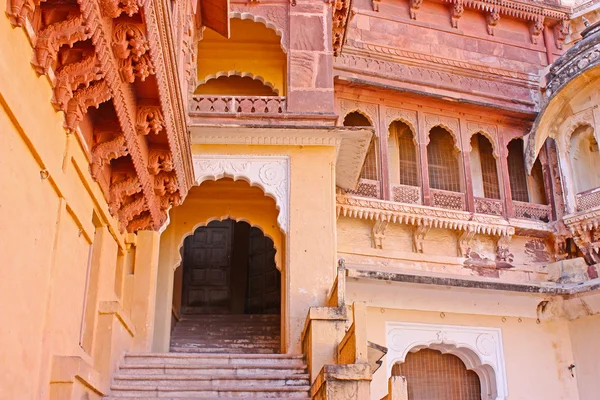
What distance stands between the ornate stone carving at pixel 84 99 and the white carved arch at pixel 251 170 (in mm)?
4584

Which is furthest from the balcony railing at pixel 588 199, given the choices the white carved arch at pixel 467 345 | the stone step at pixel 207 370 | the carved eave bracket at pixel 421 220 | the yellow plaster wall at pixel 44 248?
the yellow plaster wall at pixel 44 248

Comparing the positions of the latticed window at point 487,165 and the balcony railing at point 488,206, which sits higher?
the latticed window at point 487,165

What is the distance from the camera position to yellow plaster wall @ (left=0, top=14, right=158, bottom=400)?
506 centimetres

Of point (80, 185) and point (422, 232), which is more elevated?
point (422, 232)

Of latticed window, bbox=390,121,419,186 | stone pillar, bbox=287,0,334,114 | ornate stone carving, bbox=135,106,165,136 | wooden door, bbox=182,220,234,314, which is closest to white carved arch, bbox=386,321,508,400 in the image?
latticed window, bbox=390,121,419,186

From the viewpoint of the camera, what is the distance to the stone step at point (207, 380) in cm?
830

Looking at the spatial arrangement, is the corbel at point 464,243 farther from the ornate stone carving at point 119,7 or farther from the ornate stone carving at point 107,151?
the ornate stone carving at point 119,7

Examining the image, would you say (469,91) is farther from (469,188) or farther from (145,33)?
(145,33)

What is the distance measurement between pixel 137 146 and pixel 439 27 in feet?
30.2

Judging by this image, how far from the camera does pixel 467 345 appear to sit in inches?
518

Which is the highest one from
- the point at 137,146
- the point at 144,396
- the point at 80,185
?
the point at 137,146

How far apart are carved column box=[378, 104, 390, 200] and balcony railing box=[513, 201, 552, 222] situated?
2575 mm

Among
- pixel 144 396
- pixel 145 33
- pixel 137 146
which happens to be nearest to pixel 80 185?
pixel 137 146

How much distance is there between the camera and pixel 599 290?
43.3 ft
